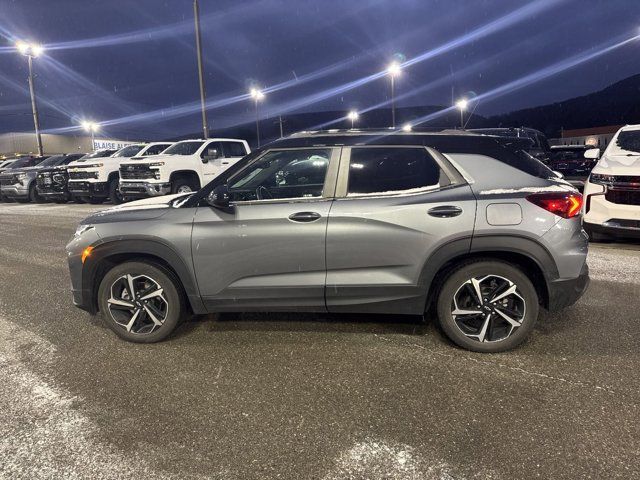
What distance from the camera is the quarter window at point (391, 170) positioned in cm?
378

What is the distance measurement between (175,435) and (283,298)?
4.36ft

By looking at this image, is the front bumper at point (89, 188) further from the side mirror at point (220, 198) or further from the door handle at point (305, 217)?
the door handle at point (305, 217)

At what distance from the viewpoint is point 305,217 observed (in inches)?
146

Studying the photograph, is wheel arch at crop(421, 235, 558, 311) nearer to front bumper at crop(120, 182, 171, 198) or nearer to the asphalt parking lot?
the asphalt parking lot

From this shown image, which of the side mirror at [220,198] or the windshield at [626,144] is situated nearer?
the side mirror at [220,198]

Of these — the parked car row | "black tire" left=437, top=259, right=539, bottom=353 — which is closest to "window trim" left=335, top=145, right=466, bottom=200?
"black tire" left=437, top=259, right=539, bottom=353

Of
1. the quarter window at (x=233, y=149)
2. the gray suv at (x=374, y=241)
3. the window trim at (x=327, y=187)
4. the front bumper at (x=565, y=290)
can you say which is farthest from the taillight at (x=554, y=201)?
the quarter window at (x=233, y=149)

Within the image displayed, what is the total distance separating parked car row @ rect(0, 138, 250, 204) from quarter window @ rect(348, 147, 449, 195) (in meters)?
9.20

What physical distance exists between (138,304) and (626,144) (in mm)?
8074

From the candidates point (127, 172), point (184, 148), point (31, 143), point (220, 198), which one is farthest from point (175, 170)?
point (31, 143)

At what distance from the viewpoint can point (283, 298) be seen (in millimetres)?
3816

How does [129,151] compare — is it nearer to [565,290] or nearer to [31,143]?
[565,290]

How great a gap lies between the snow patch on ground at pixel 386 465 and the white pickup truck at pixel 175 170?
11498 mm

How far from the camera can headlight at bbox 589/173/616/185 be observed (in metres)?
7.20
